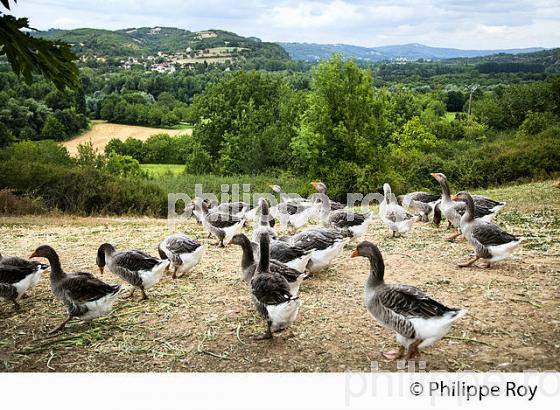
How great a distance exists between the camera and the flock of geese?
3.96 m

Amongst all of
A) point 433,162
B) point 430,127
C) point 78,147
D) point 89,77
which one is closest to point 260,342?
point 89,77

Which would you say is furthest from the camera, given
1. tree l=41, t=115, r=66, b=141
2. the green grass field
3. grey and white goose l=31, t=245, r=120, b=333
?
the green grass field

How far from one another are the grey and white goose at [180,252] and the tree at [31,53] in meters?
2.43

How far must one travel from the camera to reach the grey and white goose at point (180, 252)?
19.8 feet

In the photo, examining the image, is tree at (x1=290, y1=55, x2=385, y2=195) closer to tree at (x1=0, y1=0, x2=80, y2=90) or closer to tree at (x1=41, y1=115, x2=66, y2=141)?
tree at (x1=41, y1=115, x2=66, y2=141)

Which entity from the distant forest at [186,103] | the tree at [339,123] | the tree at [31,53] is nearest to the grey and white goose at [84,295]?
the tree at [31,53]

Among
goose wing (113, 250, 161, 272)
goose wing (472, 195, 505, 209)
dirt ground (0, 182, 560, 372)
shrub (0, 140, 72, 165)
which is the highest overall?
shrub (0, 140, 72, 165)

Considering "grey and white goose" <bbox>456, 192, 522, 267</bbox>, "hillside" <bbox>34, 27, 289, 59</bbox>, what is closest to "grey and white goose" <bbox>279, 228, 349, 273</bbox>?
"grey and white goose" <bbox>456, 192, 522, 267</bbox>

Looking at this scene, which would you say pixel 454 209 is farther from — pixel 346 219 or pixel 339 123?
pixel 339 123

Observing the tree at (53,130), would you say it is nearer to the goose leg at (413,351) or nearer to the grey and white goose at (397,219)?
the grey and white goose at (397,219)

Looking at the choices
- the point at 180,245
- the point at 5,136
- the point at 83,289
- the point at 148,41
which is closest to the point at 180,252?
the point at 180,245

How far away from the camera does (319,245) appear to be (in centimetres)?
586
